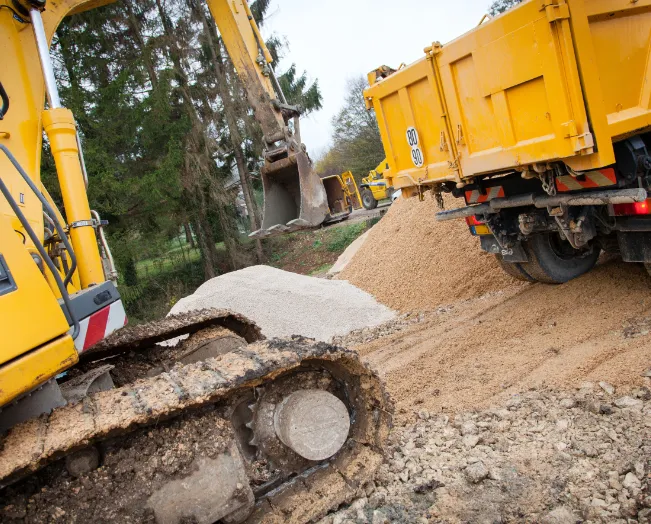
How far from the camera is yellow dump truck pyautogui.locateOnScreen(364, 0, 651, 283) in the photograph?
4027 millimetres

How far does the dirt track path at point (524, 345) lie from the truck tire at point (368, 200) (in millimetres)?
17044

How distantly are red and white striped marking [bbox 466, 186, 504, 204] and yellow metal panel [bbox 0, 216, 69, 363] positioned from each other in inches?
166

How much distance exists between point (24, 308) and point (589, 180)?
413 centimetres

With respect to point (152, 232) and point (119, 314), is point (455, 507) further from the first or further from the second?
point (152, 232)

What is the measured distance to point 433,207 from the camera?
10.4 meters

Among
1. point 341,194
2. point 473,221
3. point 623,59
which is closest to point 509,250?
point 473,221

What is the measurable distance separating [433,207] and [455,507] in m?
8.05

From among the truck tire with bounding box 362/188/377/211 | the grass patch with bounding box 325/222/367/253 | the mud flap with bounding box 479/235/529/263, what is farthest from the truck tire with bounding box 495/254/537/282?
the truck tire with bounding box 362/188/377/211

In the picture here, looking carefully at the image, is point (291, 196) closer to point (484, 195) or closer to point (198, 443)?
point (484, 195)

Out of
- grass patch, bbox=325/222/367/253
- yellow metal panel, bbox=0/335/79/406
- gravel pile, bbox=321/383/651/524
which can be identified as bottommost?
grass patch, bbox=325/222/367/253

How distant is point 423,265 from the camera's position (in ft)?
29.6

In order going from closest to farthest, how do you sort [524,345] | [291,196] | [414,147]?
[524,345] < [414,147] < [291,196]

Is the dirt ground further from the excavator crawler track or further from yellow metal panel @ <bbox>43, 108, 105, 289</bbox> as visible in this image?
yellow metal panel @ <bbox>43, 108, 105, 289</bbox>

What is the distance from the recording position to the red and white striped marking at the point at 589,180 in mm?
4324
